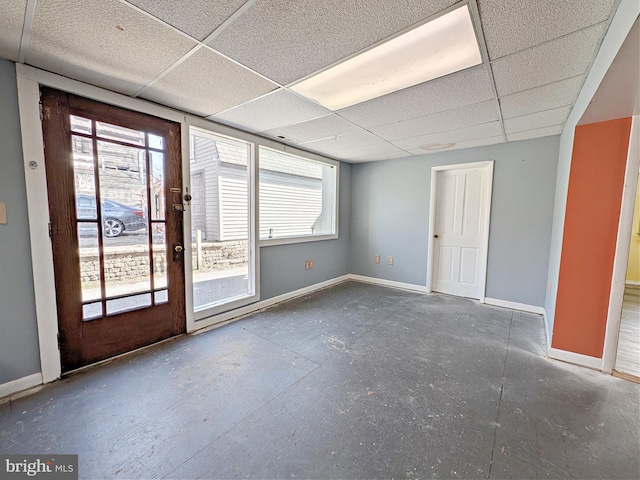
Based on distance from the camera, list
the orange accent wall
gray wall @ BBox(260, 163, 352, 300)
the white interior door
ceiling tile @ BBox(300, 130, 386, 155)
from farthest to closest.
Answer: the white interior door, gray wall @ BBox(260, 163, 352, 300), ceiling tile @ BBox(300, 130, 386, 155), the orange accent wall

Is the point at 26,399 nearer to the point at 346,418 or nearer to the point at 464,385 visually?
the point at 346,418

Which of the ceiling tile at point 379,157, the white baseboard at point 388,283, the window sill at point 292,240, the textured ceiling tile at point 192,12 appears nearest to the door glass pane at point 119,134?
the textured ceiling tile at point 192,12

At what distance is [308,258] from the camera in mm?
4094

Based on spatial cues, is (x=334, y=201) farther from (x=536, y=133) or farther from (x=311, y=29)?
(x=311, y=29)

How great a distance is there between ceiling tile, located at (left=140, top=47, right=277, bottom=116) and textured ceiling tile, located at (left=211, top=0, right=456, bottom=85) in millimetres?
136

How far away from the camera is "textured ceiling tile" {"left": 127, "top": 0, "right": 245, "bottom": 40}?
1190mm

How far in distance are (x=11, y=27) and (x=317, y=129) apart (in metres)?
2.23

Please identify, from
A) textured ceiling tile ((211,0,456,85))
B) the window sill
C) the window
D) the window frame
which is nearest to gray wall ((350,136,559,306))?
the window frame

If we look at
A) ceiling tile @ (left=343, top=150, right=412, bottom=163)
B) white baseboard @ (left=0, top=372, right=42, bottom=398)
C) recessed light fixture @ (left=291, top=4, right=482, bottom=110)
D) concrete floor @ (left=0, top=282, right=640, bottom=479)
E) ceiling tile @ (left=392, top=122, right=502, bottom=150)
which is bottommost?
concrete floor @ (left=0, top=282, right=640, bottom=479)

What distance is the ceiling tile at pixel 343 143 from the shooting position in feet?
10.2

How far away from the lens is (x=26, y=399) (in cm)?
169

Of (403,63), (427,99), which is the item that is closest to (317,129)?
(427,99)

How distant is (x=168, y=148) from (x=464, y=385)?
3190 mm

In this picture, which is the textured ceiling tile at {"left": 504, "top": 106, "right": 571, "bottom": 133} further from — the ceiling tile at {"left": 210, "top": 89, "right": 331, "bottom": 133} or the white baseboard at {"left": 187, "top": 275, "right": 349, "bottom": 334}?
the white baseboard at {"left": 187, "top": 275, "right": 349, "bottom": 334}
